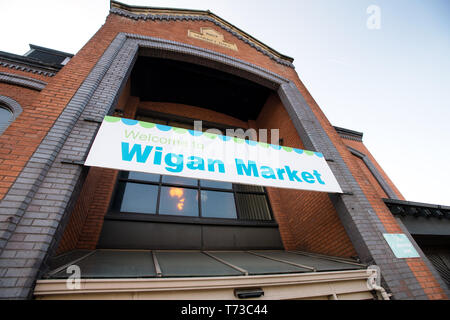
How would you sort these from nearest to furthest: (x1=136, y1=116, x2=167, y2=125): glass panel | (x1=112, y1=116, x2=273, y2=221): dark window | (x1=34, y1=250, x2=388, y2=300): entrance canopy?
(x1=34, y1=250, x2=388, y2=300): entrance canopy, (x1=112, y1=116, x2=273, y2=221): dark window, (x1=136, y1=116, x2=167, y2=125): glass panel

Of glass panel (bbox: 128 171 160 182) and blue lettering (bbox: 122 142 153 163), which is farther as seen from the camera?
glass panel (bbox: 128 171 160 182)

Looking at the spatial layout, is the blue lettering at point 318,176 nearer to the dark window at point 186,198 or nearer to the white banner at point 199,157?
the white banner at point 199,157

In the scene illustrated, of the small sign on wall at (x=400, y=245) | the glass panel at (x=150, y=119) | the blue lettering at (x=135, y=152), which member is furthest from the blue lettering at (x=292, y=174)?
the glass panel at (x=150, y=119)

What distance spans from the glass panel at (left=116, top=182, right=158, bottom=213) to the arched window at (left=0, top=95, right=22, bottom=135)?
3065mm

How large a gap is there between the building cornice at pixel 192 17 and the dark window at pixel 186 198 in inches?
184

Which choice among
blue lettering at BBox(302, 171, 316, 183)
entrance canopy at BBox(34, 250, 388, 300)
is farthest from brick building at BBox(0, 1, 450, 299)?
blue lettering at BBox(302, 171, 316, 183)

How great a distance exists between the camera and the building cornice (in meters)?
5.30

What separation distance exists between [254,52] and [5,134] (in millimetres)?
6830

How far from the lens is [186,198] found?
4.79 meters

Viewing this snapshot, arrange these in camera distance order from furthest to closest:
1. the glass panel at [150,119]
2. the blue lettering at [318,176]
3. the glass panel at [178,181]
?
1. the glass panel at [150,119]
2. the glass panel at [178,181]
3. the blue lettering at [318,176]

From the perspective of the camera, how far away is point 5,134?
2.31m

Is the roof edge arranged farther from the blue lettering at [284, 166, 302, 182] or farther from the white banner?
the blue lettering at [284, 166, 302, 182]

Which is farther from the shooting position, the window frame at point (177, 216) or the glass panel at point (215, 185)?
the glass panel at point (215, 185)

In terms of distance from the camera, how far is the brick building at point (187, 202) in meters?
1.96
